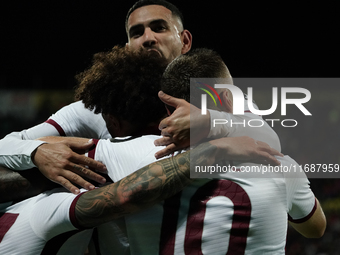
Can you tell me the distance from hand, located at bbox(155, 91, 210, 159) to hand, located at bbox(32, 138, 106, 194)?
0.75 ft

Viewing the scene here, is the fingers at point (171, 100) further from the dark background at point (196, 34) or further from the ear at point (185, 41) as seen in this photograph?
the dark background at point (196, 34)

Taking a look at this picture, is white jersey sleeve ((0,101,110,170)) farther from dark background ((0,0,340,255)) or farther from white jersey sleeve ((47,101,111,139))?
dark background ((0,0,340,255))

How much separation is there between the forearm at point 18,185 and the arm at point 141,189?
0.74 feet

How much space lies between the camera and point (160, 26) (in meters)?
2.59

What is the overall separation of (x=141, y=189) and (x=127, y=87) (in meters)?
0.41

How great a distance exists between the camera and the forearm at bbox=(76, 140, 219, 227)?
1.14 metres

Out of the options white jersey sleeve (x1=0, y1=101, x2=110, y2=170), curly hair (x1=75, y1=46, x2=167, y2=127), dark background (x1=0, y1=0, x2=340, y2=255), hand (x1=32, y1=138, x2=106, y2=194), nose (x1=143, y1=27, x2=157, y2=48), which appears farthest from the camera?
dark background (x1=0, y1=0, x2=340, y2=255)

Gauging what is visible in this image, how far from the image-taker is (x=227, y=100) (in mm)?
1299

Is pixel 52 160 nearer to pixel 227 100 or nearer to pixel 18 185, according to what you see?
pixel 18 185

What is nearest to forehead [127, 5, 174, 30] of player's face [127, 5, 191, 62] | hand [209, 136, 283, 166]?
player's face [127, 5, 191, 62]

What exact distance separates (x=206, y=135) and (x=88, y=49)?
205 inches

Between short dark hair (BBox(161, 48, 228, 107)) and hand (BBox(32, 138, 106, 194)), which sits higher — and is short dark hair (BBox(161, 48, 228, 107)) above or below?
above

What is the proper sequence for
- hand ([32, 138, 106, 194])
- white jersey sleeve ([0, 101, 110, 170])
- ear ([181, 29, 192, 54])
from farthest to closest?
ear ([181, 29, 192, 54]) < white jersey sleeve ([0, 101, 110, 170]) < hand ([32, 138, 106, 194])

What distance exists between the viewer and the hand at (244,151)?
3.92ft
